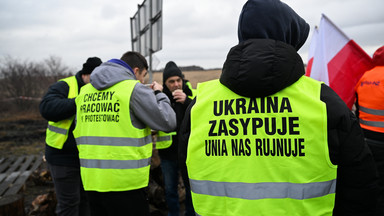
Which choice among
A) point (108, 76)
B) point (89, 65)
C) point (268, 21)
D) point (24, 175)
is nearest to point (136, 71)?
point (108, 76)

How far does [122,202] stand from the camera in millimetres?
2209

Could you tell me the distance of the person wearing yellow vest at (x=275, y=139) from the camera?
115 centimetres

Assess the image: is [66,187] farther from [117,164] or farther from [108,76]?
[108,76]

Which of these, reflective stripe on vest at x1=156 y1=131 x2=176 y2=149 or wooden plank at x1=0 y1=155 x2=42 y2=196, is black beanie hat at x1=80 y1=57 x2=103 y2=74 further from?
wooden plank at x1=0 y1=155 x2=42 y2=196

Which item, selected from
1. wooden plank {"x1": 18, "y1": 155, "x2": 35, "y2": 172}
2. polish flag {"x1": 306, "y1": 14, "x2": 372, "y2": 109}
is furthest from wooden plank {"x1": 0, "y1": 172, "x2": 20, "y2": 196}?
polish flag {"x1": 306, "y1": 14, "x2": 372, "y2": 109}

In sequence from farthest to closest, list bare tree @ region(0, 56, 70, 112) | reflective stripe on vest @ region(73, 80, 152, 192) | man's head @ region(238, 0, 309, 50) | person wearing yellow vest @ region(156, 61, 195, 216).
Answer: bare tree @ region(0, 56, 70, 112) < person wearing yellow vest @ region(156, 61, 195, 216) < reflective stripe on vest @ region(73, 80, 152, 192) < man's head @ region(238, 0, 309, 50)

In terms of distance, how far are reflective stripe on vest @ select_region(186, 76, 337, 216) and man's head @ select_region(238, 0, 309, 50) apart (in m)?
0.26

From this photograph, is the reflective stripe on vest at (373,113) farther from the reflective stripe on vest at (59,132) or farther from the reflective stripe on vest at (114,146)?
the reflective stripe on vest at (59,132)

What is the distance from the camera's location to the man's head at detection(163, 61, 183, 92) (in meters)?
3.86

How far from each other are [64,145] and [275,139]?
247 centimetres

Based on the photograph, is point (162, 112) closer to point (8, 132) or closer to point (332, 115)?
point (332, 115)

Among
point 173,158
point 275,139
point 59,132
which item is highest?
point 275,139

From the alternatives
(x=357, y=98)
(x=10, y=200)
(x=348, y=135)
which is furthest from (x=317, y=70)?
(x=10, y=200)

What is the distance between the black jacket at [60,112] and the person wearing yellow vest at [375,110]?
130 inches
